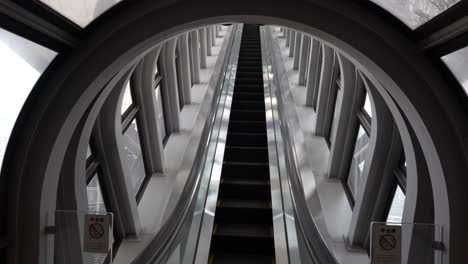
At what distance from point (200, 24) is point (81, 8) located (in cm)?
110

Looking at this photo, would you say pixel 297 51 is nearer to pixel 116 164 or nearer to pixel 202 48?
pixel 202 48

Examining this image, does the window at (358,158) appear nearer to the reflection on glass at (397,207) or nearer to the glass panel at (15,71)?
the reflection on glass at (397,207)

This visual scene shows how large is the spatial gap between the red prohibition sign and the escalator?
2582mm

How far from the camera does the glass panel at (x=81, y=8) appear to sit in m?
3.30

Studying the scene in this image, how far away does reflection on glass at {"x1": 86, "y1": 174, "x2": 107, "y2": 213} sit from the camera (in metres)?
8.03

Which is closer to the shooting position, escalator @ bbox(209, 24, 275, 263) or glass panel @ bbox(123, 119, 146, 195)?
escalator @ bbox(209, 24, 275, 263)

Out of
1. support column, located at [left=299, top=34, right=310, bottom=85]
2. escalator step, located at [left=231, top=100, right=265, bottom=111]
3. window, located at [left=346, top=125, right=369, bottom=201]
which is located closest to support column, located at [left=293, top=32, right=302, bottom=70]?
support column, located at [left=299, top=34, right=310, bottom=85]

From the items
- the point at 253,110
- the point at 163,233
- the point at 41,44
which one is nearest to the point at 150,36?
the point at 41,44

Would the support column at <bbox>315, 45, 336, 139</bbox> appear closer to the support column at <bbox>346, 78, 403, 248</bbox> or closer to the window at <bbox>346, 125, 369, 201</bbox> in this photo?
the window at <bbox>346, 125, 369, 201</bbox>

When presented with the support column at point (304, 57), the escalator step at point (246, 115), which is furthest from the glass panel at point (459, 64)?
the support column at point (304, 57)

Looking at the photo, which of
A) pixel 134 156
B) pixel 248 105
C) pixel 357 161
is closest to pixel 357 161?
pixel 357 161

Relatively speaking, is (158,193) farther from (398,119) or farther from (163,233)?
(398,119)

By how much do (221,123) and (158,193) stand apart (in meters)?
2.01

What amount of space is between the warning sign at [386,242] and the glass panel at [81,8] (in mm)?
2654
